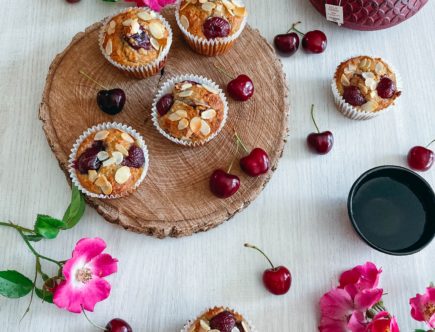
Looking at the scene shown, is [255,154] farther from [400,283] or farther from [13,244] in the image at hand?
[13,244]

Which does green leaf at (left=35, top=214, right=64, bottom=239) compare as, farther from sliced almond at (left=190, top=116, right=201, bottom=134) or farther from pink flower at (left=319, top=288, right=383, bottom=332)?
pink flower at (left=319, top=288, right=383, bottom=332)

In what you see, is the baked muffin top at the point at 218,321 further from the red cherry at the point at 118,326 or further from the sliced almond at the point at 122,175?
the sliced almond at the point at 122,175

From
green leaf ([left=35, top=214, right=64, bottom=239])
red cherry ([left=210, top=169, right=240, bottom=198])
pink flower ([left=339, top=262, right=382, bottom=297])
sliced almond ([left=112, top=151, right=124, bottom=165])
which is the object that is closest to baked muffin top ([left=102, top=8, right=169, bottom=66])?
sliced almond ([left=112, top=151, right=124, bottom=165])

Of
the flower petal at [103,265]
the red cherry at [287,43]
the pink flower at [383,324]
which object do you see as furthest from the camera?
the red cherry at [287,43]

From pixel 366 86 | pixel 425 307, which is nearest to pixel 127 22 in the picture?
pixel 366 86

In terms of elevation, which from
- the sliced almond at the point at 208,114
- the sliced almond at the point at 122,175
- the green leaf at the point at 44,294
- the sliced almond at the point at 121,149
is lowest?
the green leaf at the point at 44,294

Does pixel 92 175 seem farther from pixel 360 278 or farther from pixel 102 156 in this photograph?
pixel 360 278

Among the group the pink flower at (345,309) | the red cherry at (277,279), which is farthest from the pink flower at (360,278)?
the red cherry at (277,279)
